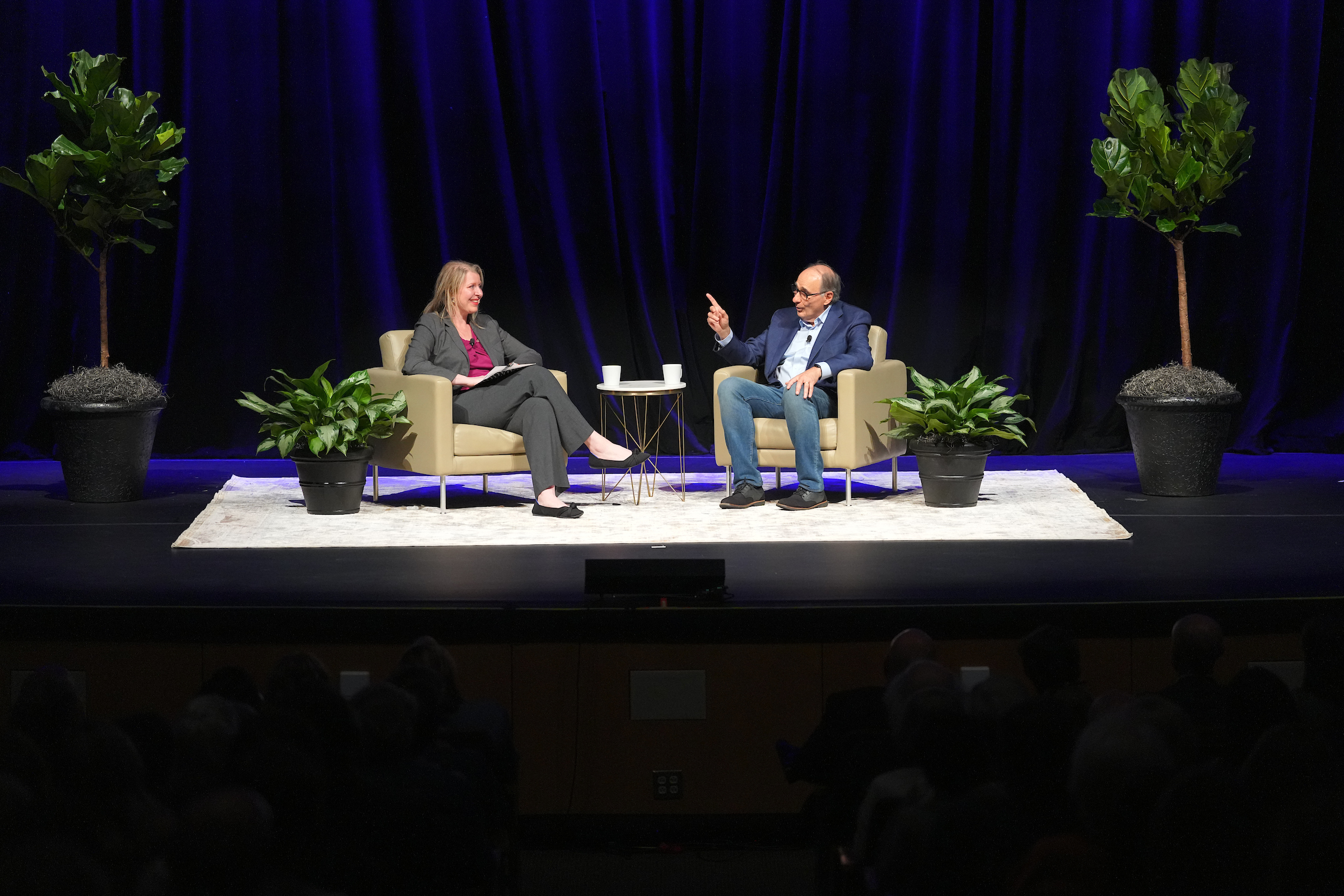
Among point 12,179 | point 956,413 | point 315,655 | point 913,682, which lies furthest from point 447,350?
point 913,682

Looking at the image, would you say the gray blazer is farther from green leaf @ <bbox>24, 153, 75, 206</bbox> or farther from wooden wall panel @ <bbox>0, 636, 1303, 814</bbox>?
wooden wall panel @ <bbox>0, 636, 1303, 814</bbox>

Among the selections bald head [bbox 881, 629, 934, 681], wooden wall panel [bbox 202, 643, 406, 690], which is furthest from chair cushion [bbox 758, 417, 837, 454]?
bald head [bbox 881, 629, 934, 681]

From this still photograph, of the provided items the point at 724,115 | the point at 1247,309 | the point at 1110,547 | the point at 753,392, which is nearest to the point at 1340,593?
the point at 1110,547

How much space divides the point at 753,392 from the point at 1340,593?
2233 mm

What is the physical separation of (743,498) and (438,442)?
1076mm

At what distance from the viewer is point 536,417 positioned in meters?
4.83

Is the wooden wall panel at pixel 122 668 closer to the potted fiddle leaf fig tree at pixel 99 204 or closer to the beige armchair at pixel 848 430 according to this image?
the potted fiddle leaf fig tree at pixel 99 204

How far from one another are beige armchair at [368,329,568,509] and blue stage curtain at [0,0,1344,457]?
172 centimetres

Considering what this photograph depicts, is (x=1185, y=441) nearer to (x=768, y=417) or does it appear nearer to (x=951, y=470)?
(x=951, y=470)

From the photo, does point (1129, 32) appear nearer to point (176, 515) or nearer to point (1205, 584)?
point (1205, 584)

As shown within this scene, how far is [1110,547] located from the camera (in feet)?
13.0

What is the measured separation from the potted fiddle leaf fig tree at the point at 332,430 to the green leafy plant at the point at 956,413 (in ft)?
5.76

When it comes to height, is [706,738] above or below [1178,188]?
below

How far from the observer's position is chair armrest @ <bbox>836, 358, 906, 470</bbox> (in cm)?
482
